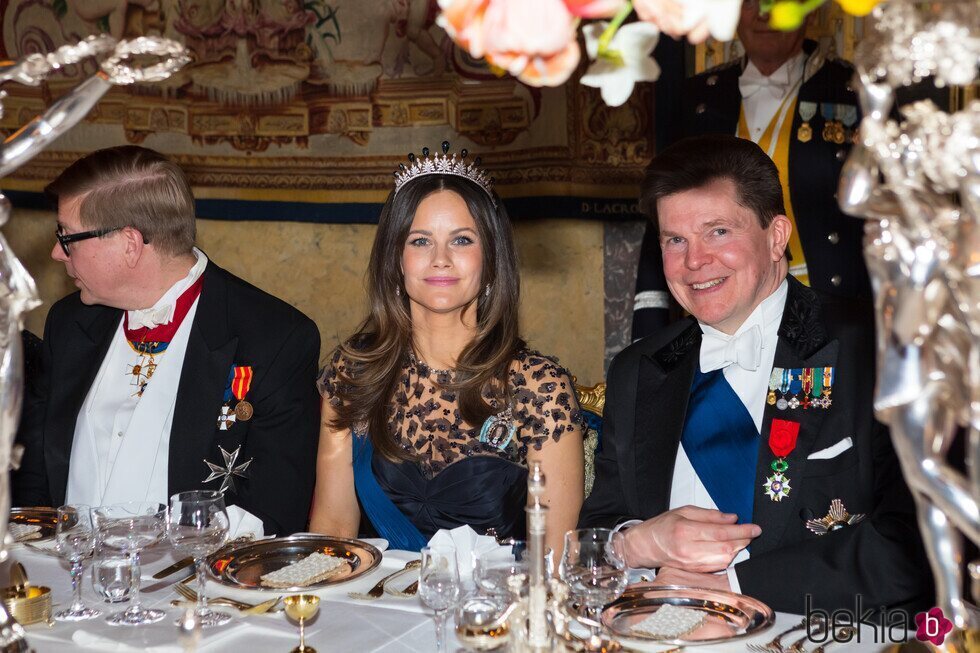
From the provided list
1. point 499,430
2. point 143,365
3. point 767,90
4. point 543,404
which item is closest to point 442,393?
point 499,430

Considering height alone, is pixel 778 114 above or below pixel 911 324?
above

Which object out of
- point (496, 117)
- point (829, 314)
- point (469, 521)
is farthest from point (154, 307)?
point (496, 117)

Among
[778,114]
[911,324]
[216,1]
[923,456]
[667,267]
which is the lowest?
[923,456]

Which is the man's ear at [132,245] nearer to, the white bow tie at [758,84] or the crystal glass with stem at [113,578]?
the crystal glass with stem at [113,578]

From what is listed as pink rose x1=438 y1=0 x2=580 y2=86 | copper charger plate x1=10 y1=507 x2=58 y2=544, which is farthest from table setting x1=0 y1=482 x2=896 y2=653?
pink rose x1=438 y1=0 x2=580 y2=86

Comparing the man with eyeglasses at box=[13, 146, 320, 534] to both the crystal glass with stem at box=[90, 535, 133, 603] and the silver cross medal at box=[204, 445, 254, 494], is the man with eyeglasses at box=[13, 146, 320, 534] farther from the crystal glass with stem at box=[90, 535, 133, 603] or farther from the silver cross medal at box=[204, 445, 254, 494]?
the crystal glass with stem at box=[90, 535, 133, 603]

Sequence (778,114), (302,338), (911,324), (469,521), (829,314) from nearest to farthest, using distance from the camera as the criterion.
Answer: (911,324)
(829,314)
(469,521)
(302,338)
(778,114)

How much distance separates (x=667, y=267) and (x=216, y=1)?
379cm

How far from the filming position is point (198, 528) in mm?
2234

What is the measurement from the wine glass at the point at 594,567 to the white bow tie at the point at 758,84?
2.49m

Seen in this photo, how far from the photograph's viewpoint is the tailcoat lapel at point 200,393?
3260 millimetres

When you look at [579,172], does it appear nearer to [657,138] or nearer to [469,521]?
[657,138]

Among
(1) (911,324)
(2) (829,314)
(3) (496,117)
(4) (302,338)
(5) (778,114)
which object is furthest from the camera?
(3) (496,117)

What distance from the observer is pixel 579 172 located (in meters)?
5.32
